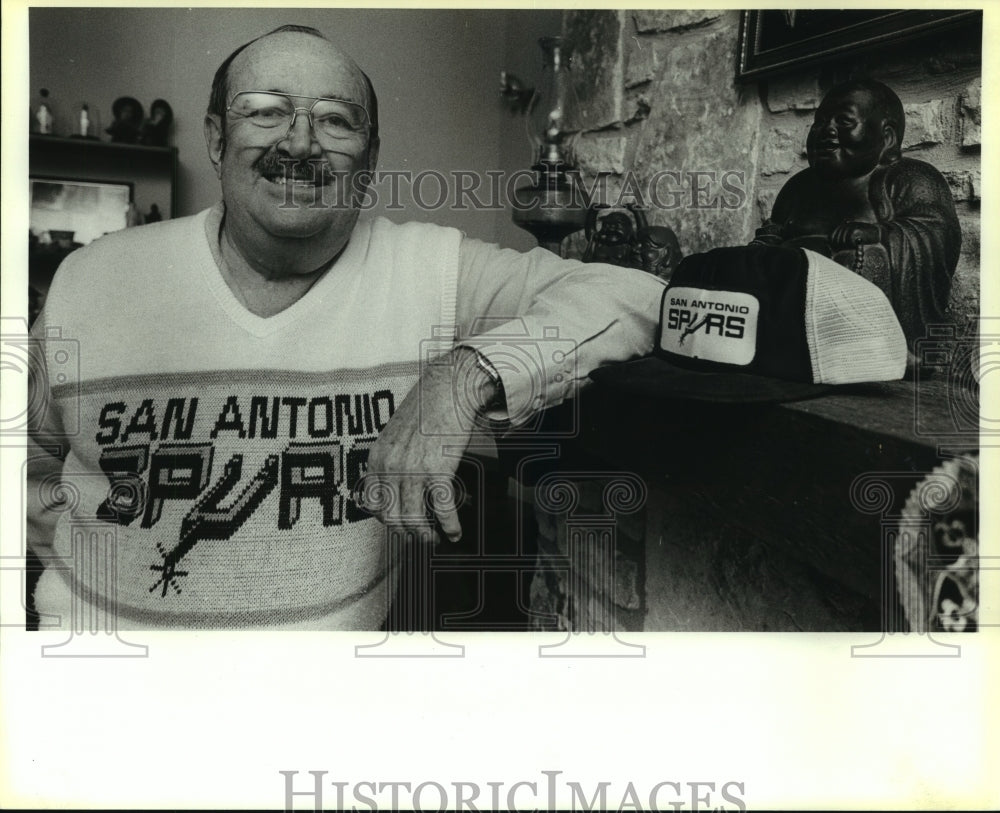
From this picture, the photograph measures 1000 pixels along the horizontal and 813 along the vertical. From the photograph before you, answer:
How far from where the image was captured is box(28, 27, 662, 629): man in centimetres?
178

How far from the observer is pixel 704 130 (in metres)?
1.77

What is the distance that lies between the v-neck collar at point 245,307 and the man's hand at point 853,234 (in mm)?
790

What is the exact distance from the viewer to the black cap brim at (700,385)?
163 cm

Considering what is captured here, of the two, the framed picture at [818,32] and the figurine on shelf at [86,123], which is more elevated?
the framed picture at [818,32]

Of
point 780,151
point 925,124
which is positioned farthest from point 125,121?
point 925,124

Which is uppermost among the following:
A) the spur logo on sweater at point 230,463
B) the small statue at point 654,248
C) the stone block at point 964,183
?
the stone block at point 964,183

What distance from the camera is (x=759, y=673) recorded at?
5.97 ft

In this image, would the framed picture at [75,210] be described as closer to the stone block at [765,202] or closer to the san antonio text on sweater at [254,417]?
the san antonio text on sweater at [254,417]

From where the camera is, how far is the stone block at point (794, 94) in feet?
5.61

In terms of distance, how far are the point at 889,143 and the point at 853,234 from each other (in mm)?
160

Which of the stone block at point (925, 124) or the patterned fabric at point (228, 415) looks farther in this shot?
the patterned fabric at point (228, 415)

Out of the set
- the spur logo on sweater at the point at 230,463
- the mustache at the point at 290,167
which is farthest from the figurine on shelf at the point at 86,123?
the spur logo on sweater at the point at 230,463

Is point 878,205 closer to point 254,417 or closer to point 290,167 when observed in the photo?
point 290,167

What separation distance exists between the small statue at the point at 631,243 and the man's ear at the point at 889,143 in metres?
0.36
